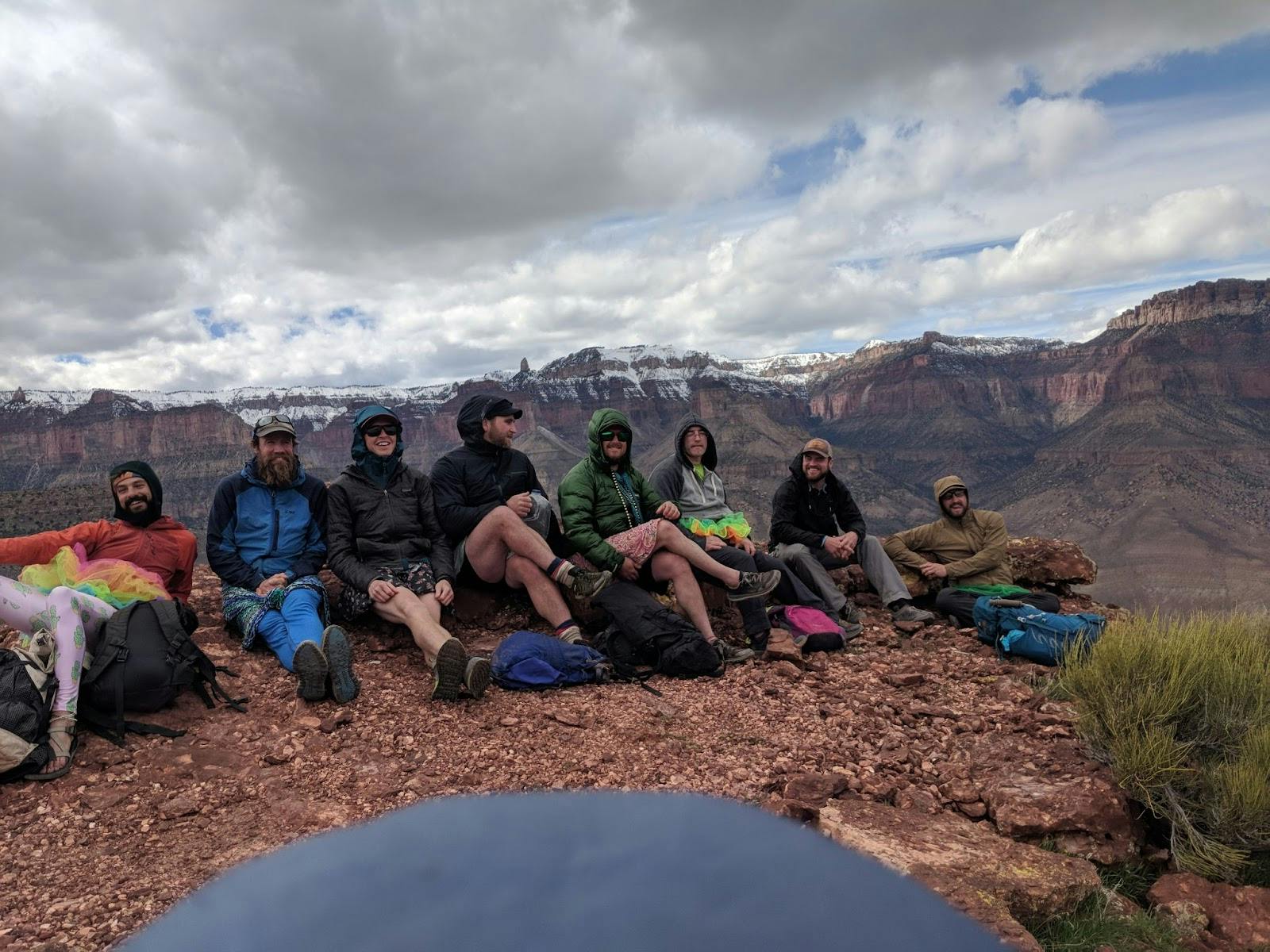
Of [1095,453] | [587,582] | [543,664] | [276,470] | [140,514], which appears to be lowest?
[1095,453]

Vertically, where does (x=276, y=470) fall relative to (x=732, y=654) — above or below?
above

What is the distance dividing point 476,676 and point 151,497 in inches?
119

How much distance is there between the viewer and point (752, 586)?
6203mm

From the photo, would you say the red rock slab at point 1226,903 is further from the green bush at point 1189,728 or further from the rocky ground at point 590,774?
the rocky ground at point 590,774

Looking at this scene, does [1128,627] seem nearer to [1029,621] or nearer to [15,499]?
[1029,621]

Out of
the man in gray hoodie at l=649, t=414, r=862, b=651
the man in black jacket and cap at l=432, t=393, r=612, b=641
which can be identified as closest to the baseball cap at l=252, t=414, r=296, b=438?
the man in black jacket and cap at l=432, t=393, r=612, b=641

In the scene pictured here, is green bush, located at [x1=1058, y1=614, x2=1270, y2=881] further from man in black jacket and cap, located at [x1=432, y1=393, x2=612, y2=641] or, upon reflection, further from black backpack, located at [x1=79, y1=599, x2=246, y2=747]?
black backpack, located at [x1=79, y1=599, x2=246, y2=747]

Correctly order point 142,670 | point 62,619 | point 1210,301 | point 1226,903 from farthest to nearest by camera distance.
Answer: point 1210,301, point 142,670, point 62,619, point 1226,903

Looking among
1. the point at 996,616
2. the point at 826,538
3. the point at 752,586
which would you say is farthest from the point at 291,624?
the point at 996,616

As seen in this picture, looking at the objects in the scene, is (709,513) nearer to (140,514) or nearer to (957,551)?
(957,551)

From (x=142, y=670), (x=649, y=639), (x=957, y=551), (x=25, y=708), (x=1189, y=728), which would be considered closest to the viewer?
(x=25, y=708)

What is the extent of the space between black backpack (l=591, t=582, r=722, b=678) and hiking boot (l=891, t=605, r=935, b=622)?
8.46ft

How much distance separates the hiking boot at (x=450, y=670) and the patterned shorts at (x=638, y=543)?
1.60m

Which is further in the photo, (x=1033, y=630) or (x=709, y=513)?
(x=709, y=513)
